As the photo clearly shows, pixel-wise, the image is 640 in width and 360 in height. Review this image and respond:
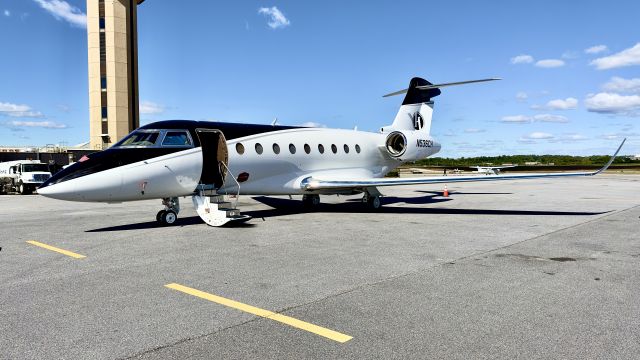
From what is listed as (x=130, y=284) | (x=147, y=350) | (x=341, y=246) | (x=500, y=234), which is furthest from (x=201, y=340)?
(x=500, y=234)

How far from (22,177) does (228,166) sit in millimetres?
23176

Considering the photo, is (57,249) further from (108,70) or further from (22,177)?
(108,70)

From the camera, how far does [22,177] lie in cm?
2916

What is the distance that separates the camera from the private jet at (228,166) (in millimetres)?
10664

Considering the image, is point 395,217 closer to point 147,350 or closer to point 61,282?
point 61,282

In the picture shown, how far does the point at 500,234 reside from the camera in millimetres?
10469

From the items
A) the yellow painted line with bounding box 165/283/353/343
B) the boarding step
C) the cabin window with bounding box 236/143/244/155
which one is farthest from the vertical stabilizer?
the yellow painted line with bounding box 165/283/353/343

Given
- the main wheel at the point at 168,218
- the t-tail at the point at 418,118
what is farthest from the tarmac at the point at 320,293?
the t-tail at the point at 418,118

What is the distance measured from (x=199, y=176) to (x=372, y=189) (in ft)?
21.0

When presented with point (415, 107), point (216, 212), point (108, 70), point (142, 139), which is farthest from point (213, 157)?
point (108, 70)

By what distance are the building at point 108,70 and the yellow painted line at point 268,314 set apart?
51357 mm

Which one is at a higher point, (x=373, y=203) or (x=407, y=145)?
(x=407, y=145)

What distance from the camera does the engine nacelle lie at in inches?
747

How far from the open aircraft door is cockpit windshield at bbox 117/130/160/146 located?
1205mm
